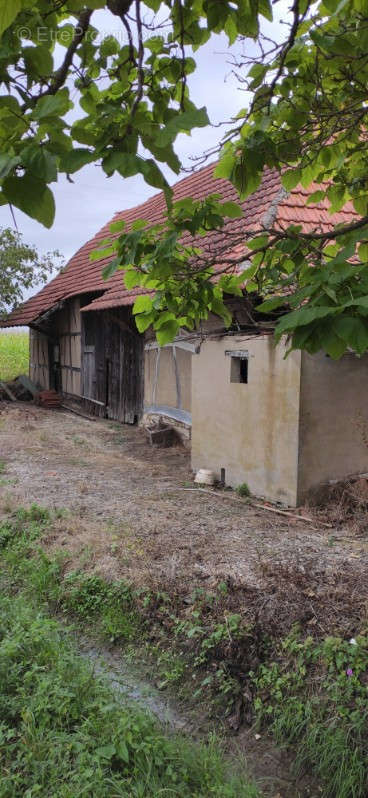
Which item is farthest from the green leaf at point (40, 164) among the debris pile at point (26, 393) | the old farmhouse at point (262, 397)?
the debris pile at point (26, 393)

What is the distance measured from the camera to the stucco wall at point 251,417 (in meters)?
6.35

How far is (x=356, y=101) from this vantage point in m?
3.23

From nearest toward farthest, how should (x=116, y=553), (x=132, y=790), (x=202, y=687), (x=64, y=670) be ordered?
1. (x=132, y=790)
2. (x=64, y=670)
3. (x=202, y=687)
4. (x=116, y=553)

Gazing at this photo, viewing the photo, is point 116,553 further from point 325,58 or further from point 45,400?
point 45,400

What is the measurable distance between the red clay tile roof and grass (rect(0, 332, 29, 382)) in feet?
14.0

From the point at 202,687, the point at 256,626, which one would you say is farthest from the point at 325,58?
the point at 202,687

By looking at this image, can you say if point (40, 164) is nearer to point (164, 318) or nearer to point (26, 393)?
point (164, 318)

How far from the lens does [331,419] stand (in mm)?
6418

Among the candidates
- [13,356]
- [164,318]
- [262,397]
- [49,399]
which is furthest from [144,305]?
[13,356]

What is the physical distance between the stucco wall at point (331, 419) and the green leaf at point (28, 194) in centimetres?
503

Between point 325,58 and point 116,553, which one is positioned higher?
point 325,58

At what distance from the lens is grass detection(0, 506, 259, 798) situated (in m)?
2.39

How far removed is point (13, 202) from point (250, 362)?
221 inches

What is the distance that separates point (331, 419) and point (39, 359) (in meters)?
13.6
